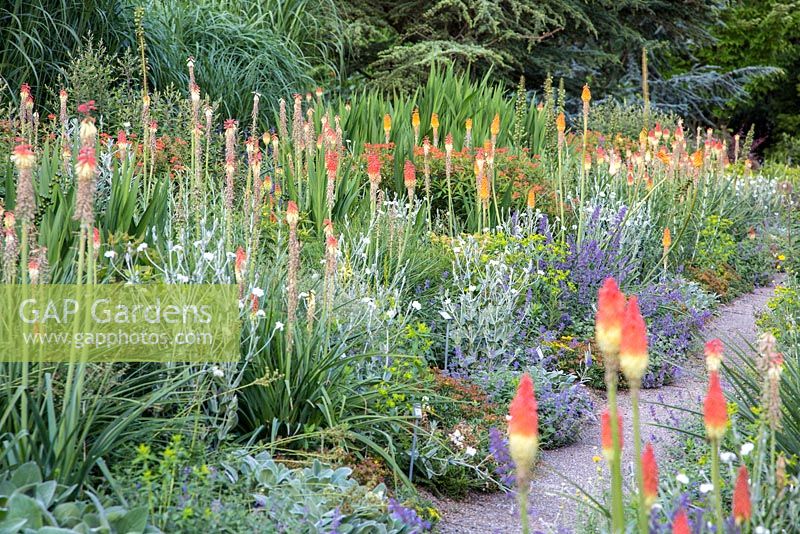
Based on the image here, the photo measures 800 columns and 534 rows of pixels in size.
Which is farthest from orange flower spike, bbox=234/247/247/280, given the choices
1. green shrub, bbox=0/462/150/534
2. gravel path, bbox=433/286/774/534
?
gravel path, bbox=433/286/774/534

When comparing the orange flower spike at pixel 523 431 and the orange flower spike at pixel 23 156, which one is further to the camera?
the orange flower spike at pixel 23 156

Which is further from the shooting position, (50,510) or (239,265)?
(239,265)

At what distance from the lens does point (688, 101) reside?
736 inches

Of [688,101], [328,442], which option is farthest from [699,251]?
[688,101]

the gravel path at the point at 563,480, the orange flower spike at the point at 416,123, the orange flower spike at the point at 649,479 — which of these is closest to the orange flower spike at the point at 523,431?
the orange flower spike at the point at 649,479

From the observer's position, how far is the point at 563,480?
3.79 meters

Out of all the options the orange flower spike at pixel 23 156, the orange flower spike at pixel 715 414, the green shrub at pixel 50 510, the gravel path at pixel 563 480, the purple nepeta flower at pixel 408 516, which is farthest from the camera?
the gravel path at pixel 563 480

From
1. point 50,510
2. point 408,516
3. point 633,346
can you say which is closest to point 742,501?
point 633,346

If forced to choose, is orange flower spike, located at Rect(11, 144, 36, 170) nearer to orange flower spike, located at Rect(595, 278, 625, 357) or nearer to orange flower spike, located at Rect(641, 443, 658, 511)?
orange flower spike, located at Rect(595, 278, 625, 357)

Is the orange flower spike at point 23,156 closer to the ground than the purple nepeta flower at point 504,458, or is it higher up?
higher up

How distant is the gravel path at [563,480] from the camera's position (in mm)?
3346

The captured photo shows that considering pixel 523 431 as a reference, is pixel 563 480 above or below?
below

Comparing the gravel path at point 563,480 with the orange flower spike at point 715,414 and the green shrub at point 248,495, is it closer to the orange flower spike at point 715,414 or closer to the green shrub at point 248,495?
the green shrub at point 248,495

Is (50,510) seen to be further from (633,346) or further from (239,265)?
(633,346)
